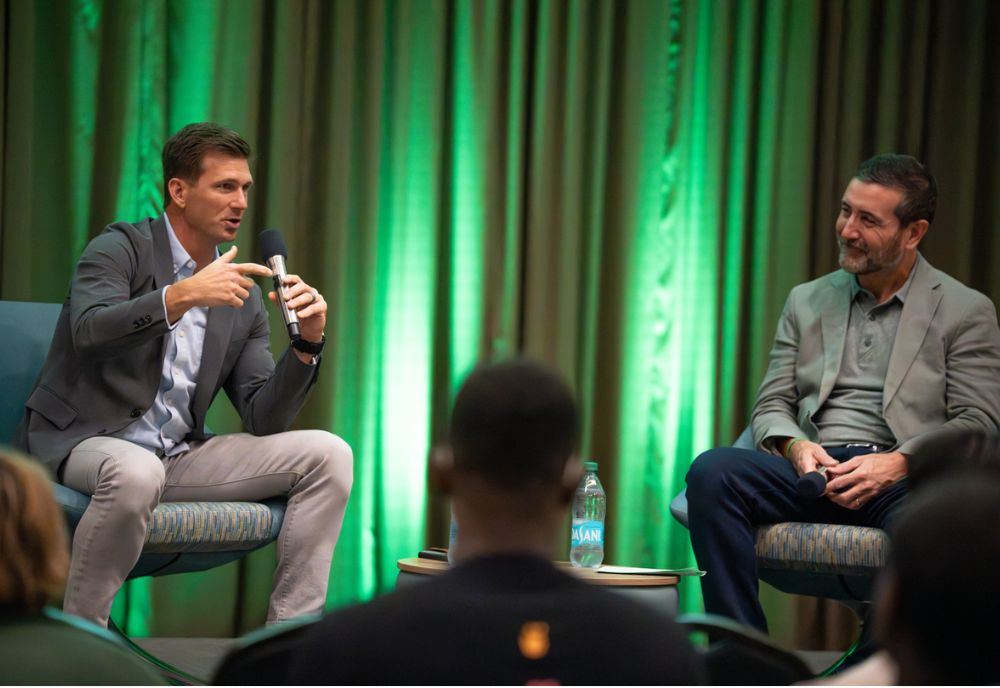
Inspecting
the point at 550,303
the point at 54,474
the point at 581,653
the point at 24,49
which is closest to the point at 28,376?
the point at 54,474

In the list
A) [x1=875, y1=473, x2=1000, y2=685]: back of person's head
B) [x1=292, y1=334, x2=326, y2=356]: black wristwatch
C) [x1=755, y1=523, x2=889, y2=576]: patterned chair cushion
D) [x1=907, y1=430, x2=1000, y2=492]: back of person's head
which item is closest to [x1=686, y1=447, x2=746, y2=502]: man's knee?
[x1=755, y1=523, x2=889, y2=576]: patterned chair cushion

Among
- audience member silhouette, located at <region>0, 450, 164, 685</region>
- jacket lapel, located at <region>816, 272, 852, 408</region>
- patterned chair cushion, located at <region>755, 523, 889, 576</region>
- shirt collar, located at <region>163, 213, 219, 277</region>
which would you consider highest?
shirt collar, located at <region>163, 213, 219, 277</region>

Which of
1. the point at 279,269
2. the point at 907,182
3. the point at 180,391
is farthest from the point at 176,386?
the point at 907,182

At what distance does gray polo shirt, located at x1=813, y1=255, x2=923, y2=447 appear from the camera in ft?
10.4

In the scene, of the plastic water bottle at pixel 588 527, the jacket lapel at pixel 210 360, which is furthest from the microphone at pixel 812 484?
the jacket lapel at pixel 210 360

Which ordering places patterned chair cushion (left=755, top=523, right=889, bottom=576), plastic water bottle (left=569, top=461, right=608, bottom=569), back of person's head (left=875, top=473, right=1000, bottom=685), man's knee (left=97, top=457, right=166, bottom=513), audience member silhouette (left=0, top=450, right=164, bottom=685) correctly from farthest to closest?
plastic water bottle (left=569, top=461, right=608, bottom=569) < patterned chair cushion (left=755, top=523, right=889, bottom=576) < man's knee (left=97, top=457, right=166, bottom=513) < audience member silhouette (left=0, top=450, right=164, bottom=685) < back of person's head (left=875, top=473, right=1000, bottom=685)

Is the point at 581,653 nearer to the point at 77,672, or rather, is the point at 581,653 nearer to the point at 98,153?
the point at 77,672

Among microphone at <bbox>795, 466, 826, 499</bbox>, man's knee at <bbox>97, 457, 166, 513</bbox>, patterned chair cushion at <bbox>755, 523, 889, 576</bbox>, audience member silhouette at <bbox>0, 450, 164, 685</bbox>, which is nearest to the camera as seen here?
audience member silhouette at <bbox>0, 450, 164, 685</bbox>

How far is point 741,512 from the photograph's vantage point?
2873mm

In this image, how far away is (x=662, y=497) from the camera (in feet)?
13.8

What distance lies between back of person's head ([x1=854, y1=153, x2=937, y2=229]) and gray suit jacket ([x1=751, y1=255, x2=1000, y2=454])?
0.15 meters

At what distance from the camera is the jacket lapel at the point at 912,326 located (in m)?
3.11

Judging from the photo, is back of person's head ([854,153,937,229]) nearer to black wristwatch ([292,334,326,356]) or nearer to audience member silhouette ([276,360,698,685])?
black wristwatch ([292,334,326,356])

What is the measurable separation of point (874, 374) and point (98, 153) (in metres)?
2.54
